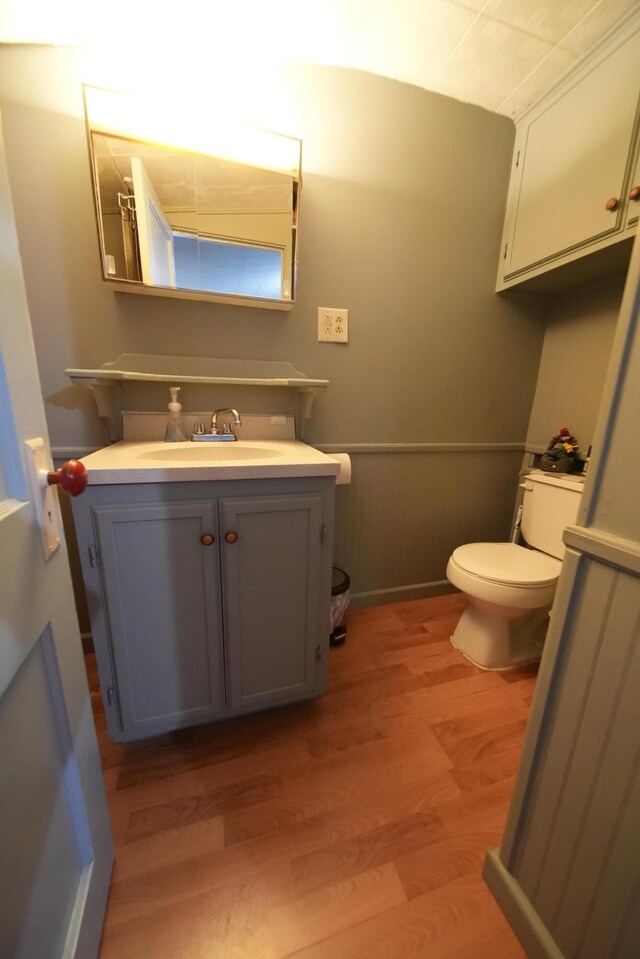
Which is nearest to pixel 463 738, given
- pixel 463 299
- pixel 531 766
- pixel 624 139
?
pixel 531 766

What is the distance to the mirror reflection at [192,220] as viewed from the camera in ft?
3.57

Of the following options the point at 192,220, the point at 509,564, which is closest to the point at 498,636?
the point at 509,564

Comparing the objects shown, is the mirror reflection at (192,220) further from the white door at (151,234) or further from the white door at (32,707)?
the white door at (32,707)

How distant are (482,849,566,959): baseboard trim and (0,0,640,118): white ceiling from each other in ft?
7.48

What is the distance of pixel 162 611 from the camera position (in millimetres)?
915

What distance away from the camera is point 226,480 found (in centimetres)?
88

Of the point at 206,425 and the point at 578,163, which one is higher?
the point at 578,163

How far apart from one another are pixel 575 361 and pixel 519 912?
1.84m

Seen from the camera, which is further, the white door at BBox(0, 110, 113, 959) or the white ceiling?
the white ceiling

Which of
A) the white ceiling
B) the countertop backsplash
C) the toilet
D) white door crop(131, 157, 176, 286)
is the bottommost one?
the toilet

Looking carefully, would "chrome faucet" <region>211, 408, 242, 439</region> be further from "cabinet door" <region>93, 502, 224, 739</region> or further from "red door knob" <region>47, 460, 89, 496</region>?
"red door knob" <region>47, 460, 89, 496</region>

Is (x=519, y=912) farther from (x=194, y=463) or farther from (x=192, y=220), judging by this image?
(x=192, y=220)

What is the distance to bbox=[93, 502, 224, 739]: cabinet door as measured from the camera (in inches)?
33.7

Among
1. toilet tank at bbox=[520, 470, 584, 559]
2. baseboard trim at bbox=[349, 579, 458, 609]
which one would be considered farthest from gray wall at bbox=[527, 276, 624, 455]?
baseboard trim at bbox=[349, 579, 458, 609]
